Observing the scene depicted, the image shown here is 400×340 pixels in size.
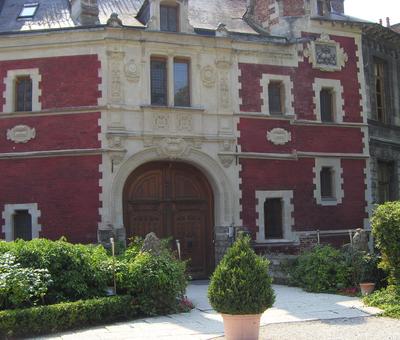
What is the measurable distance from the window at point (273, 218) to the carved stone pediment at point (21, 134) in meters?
7.85

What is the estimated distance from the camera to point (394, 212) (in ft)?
41.4

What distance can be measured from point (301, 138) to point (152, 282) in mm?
9677

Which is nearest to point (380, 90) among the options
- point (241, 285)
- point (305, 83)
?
point (305, 83)

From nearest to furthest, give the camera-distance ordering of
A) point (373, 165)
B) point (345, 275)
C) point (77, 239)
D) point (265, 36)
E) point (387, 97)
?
1. point (345, 275)
2. point (77, 239)
3. point (265, 36)
4. point (373, 165)
5. point (387, 97)

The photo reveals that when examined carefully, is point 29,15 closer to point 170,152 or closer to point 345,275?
point 170,152

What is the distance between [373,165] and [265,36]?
6158 mm

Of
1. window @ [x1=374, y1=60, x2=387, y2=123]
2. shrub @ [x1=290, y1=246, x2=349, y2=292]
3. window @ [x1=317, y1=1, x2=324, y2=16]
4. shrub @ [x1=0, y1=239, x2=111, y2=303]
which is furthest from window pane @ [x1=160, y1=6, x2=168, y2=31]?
shrub @ [x1=0, y1=239, x2=111, y2=303]

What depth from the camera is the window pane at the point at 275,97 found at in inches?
766

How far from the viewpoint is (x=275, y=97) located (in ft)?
64.2

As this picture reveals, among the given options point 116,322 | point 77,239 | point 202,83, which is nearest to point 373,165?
point 202,83

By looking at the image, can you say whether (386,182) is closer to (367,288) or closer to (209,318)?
(367,288)

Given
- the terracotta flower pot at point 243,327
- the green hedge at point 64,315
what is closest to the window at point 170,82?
the green hedge at point 64,315

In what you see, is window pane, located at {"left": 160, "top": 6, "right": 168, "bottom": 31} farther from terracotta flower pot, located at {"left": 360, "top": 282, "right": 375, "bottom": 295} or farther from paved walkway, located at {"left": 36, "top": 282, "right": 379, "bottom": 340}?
terracotta flower pot, located at {"left": 360, "top": 282, "right": 375, "bottom": 295}

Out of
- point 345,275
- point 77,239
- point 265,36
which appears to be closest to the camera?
point 345,275
